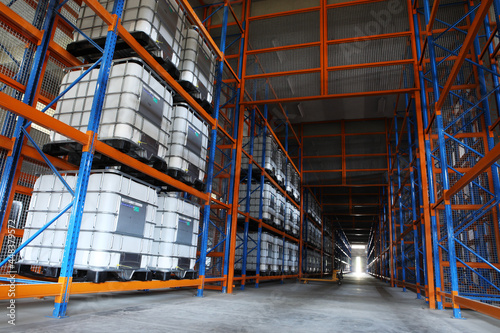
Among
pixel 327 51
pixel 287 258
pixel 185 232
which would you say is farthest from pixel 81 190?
pixel 287 258

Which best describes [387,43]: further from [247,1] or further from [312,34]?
[247,1]

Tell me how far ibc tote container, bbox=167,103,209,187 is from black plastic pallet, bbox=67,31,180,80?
116cm

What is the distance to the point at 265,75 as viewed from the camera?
39.3 feet

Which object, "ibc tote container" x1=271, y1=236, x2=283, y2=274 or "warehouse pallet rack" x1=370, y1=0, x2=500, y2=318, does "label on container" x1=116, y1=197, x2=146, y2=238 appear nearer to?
"warehouse pallet rack" x1=370, y1=0, x2=500, y2=318

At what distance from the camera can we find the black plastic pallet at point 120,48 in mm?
6895

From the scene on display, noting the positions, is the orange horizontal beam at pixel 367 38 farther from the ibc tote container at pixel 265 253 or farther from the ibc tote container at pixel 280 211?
the ibc tote container at pixel 265 253

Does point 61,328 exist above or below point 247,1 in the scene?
below

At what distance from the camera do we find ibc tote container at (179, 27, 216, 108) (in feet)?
28.4

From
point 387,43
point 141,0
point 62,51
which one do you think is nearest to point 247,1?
point 387,43

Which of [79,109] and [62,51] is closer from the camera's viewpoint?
[79,109]

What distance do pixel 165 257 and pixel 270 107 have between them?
1353cm

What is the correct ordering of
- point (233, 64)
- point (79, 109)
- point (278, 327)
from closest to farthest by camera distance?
point (278, 327), point (79, 109), point (233, 64)

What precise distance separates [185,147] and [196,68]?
2299mm

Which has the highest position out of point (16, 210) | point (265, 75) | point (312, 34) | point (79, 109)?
point (312, 34)
